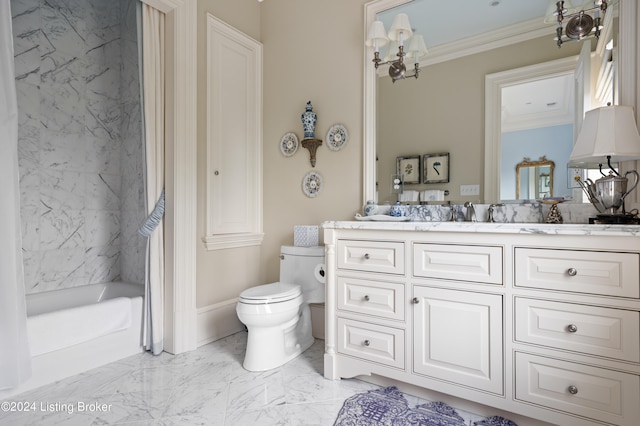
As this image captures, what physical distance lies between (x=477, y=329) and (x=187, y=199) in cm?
203

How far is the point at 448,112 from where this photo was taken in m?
2.17

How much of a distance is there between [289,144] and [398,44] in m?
1.15

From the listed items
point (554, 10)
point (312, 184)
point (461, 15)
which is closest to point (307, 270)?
point (312, 184)

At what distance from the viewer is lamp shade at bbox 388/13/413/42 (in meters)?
2.22

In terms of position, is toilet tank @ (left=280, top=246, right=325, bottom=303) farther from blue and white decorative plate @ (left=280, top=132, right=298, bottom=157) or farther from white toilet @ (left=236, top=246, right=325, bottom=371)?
blue and white decorative plate @ (left=280, top=132, right=298, bottom=157)

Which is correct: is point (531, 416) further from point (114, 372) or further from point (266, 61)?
point (266, 61)

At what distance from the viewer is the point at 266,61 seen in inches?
120

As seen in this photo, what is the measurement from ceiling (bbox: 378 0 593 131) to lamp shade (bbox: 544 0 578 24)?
2 cm

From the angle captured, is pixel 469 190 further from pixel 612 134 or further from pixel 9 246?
pixel 9 246

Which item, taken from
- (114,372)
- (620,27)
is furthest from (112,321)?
(620,27)

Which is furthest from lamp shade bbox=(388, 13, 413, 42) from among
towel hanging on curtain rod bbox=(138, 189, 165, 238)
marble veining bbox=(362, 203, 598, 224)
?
towel hanging on curtain rod bbox=(138, 189, 165, 238)

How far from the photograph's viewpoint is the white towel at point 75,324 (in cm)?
191

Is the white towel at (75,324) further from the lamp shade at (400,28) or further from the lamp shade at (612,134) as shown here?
the lamp shade at (612,134)

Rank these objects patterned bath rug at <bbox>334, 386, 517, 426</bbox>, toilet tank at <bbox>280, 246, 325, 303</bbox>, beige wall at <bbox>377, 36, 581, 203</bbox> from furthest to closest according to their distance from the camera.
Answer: toilet tank at <bbox>280, 246, 325, 303</bbox> → beige wall at <bbox>377, 36, 581, 203</bbox> → patterned bath rug at <bbox>334, 386, 517, 426</bbox>
